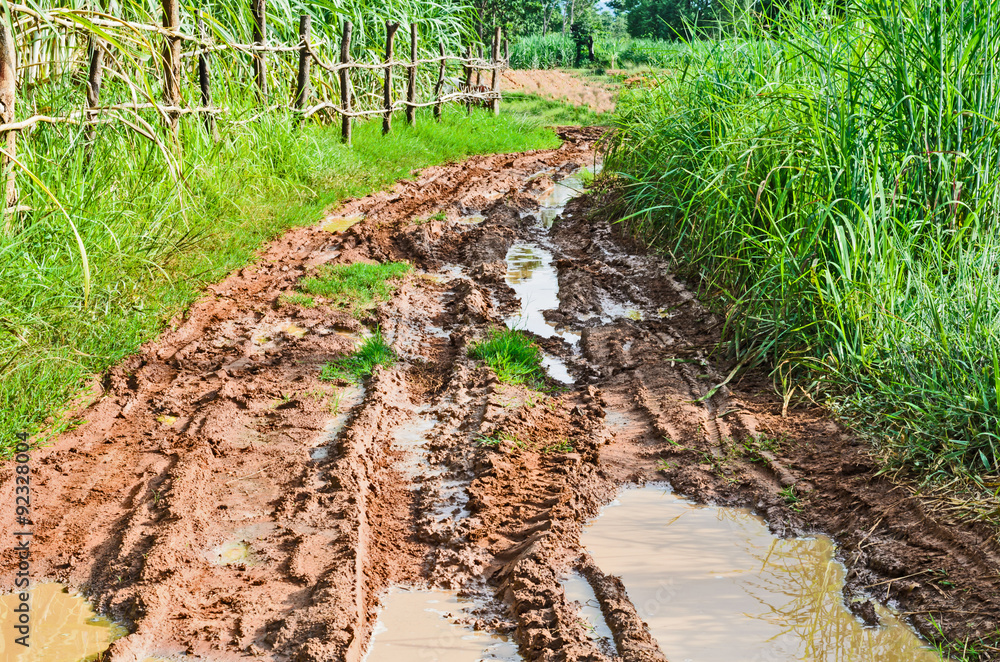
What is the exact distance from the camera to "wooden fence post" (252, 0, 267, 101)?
8.47m

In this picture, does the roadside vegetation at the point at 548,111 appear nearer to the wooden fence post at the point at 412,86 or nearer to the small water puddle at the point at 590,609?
the wooden fence post at the point at 412,86

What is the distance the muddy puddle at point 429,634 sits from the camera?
2.56 metres

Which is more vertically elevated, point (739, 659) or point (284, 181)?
point (284, 181)

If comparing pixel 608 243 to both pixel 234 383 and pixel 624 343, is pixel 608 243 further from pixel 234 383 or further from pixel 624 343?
pixel 234 383

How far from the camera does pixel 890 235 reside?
4.67 metres

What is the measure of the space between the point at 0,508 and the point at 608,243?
18.7 feet

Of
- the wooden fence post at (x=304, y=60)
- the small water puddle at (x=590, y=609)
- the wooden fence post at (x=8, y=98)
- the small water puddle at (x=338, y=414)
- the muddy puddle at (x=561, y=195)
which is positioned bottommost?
the small water puddle at (x=590, y=609)

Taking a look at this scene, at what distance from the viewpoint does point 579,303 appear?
605 cm

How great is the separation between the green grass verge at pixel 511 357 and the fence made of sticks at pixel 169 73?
208cm

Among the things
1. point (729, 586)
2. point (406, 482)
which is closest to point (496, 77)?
point (406, 482)

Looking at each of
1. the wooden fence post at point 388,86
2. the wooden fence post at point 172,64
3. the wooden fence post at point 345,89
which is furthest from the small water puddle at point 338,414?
the wooden fence post at point 388,86

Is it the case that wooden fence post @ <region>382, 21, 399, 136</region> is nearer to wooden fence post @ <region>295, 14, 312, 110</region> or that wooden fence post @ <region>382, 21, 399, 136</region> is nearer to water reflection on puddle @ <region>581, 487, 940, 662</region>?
wooden fence post @ <region>295, 14, 312, 110</region>

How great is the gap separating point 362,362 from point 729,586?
98.9 inches

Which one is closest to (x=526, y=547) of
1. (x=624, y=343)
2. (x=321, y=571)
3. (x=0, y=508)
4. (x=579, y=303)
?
(x=321, y=571)
